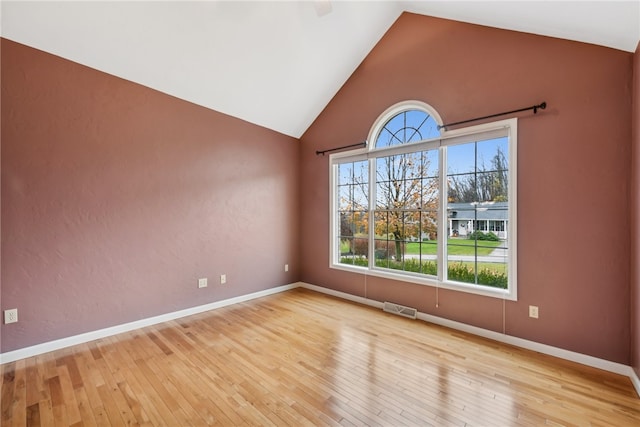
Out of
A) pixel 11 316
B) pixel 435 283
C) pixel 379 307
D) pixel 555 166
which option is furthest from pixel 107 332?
pixel 555 166

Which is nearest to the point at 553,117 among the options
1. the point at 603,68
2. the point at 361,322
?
the point at 603,68

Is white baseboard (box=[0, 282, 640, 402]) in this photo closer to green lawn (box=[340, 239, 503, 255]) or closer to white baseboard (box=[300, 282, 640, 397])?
white baseboard (box=[300, 282, 640, 397])

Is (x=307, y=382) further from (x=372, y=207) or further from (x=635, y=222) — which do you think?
(x=635, y=222)

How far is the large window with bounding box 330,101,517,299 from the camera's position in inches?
114

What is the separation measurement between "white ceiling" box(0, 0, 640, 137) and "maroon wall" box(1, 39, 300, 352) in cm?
24

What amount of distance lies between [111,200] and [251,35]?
2.32 metres

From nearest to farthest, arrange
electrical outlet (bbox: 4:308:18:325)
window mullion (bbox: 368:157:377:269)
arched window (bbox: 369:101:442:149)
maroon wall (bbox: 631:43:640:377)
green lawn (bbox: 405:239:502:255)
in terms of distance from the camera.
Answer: maroon wall (bbox: 631:43:640:377) → electrical outlet (bbox: 4:308:18:325) → green lawn (bbox: 405:239:502:255) → arched window (bbox: 369:101:442:149) → window mullion (bbox: 368:157:377:269)

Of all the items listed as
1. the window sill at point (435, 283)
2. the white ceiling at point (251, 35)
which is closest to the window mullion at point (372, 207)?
the window sill at point (435, 283)

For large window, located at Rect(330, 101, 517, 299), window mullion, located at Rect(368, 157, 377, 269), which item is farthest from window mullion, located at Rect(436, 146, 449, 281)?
window mullion, located at Rect(368, 157, 377, 269)

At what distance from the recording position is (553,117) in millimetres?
2541

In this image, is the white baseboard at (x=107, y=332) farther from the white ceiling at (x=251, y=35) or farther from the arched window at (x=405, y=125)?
the arched window at (x=405, y=125)

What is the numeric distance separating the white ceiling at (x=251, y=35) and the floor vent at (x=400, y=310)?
305 centimetres

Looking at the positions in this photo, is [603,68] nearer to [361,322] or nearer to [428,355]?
[428,355]

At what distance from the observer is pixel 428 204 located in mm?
3438
